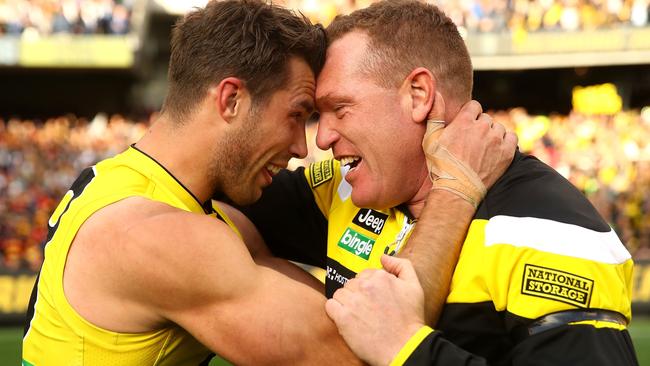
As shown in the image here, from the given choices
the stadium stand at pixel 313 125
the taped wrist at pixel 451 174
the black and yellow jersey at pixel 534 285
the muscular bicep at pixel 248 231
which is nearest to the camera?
the black and yellow jersey at pixel 534 285

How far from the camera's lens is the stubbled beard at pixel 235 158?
3.04 meters

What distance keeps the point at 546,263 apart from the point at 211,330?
1030mm

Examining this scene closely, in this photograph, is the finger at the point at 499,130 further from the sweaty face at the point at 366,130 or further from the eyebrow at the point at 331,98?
the eyebrow at the point at 331,98

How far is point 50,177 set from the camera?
52.2 ft

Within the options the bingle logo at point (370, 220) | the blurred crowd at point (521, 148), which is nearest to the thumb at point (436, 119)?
the bingle logo at point (370, 220)

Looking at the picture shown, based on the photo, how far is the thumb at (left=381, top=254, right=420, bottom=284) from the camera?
8.56 feet

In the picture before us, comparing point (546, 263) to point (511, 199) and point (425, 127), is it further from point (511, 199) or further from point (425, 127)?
point (425, 127)

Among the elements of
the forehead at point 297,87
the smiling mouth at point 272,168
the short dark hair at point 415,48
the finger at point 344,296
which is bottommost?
the finger at point 344,296

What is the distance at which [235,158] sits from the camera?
10.1 feet

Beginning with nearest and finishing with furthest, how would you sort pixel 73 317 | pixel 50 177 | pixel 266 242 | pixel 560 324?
1. pixel 560 324
2. pixel 73 317
3. pixel 266 242
4. pixel 50 177

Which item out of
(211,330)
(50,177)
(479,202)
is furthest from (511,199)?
(50,177)

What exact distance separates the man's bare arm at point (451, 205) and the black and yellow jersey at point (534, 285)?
4 centimetres

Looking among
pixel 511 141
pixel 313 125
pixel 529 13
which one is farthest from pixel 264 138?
pixel 529 13

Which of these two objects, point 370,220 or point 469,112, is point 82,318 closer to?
point 370,220
